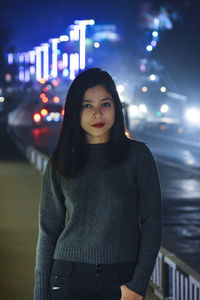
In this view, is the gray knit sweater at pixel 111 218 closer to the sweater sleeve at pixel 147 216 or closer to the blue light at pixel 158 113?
the sweater sleeve at pixel 147 216

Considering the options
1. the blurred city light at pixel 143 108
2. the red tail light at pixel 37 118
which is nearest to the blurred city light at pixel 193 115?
the red tail light at pixel 37 118

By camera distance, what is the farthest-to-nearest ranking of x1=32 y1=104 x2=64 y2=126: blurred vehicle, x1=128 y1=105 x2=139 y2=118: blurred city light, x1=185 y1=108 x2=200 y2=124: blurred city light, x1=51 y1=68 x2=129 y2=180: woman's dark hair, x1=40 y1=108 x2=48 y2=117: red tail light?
x1=128 y1=105 x2=139 y2=118: blurred city light < x1=40 y1=108 x2=48 y2=117: red tail light < x1=32 y1=104 x2=64 y2=126: blurred vehicle < x1=185 y1=108 x2=200 y2=124: blurred city light < x1=51 y1=68 x2=129 y2=180: woman's dark hair

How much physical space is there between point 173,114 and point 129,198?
74805 mm

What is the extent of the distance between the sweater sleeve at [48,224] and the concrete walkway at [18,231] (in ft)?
14.5

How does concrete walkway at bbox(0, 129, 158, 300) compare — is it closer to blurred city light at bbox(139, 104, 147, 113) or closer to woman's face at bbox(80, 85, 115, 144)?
woman's face at bbox(80, 85, 115, 144)

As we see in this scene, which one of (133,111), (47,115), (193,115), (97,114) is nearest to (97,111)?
(97,114)

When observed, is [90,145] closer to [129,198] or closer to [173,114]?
[129,198]

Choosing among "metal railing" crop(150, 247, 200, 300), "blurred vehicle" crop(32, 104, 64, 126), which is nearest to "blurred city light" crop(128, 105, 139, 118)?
"blurred vehicle" crop(32, 104, 64, 126)

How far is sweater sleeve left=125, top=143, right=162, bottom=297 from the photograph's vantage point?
11.6 ft

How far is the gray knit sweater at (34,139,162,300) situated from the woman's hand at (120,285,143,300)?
2 cm

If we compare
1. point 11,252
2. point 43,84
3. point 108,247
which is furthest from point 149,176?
point 43,84

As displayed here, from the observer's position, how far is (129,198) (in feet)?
11.8

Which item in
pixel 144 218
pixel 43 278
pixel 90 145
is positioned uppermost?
pixel 90 145

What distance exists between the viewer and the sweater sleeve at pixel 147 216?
11.6 ft
